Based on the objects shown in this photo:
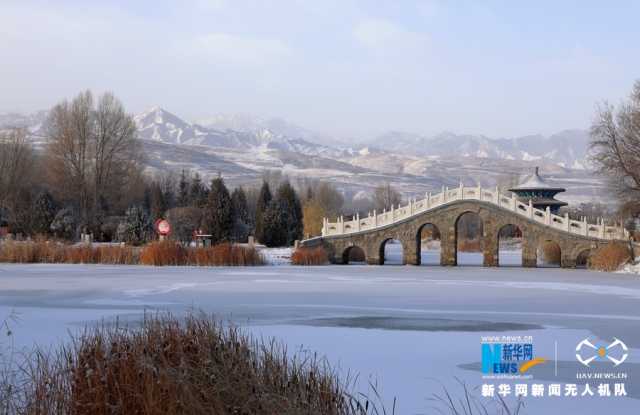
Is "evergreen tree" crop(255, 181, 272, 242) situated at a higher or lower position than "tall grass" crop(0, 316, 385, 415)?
higher

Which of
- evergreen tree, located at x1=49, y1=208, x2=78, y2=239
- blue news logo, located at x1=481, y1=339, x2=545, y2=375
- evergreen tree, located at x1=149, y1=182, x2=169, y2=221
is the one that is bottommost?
blue news logo, located at x1=481, y1=339, x2=545, y2=375

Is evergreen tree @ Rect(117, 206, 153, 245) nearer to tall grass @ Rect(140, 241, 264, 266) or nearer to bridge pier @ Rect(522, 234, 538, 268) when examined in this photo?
tall grass @ Rect(140, 241, 264, 266)

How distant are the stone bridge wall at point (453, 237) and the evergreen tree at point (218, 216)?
31.7ft

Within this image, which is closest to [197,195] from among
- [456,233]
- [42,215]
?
[42,215]

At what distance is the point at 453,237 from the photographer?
40344 mm

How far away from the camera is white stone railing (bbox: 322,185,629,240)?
37.8 metres

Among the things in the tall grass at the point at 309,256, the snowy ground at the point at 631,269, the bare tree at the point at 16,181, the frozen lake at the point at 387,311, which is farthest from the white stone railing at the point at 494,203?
the bare tree at the point at 16,181

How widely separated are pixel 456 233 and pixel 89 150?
1130 inches

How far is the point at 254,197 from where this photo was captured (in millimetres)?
85250

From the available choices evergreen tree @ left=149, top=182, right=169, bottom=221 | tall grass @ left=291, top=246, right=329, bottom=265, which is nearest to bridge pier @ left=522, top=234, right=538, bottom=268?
tall grass @ left=291, top=246, right=329, bottom=265

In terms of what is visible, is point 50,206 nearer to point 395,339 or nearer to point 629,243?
point 629,243

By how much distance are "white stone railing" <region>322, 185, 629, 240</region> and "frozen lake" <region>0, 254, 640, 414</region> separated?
26.9 ft

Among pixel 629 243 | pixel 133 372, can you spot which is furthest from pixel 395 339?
pixel 629 243

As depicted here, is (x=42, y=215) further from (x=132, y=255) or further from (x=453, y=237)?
(x=453, y=237)
